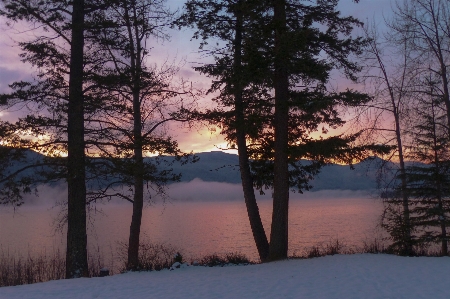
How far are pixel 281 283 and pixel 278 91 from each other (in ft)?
21.7

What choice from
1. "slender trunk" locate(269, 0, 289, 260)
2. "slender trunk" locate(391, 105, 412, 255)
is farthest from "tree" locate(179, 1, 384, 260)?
"slender trunk" locate(391, 105, 412, 255)

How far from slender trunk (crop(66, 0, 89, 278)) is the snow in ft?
7.74

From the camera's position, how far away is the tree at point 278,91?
13.1 metres

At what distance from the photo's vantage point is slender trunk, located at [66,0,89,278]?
1344 cm

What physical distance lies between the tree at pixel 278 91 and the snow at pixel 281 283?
2.89 metres

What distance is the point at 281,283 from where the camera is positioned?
1023 cm

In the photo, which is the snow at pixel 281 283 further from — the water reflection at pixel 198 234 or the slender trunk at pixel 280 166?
the water reflection at pixel 198 234

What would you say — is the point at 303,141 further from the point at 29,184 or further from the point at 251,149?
the point at 29,184

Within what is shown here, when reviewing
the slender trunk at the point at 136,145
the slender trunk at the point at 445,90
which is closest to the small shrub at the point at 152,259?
the slender trunk at the point at 136,145

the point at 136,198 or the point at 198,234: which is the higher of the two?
the point at 136,198

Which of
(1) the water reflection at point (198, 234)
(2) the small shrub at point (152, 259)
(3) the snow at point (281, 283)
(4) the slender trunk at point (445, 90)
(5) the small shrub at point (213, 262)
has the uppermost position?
(4) the slender trunk at point (445, 90)

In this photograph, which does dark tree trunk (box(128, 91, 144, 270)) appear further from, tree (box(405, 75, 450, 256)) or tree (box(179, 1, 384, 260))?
tree (box(405, 75, 450, 256))

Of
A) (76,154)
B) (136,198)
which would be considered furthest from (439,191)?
(76,154)

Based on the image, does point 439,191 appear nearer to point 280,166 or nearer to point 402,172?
point 402,172
